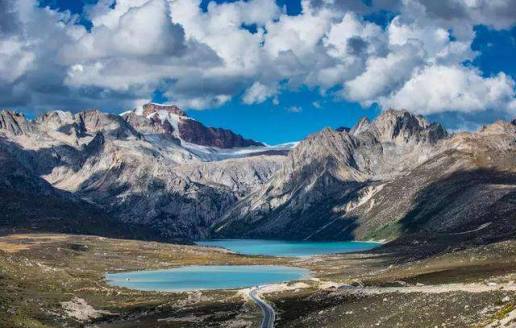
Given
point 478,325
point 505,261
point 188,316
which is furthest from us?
point 505,261

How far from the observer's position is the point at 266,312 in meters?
125

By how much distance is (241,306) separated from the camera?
13500 cm

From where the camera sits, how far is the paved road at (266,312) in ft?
359

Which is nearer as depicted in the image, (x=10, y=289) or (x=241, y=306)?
(x=241, y=306)

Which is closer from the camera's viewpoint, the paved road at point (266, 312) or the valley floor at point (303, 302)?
the valley floor at point (303, 302)

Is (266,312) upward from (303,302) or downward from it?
downward

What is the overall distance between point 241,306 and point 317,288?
28.8m

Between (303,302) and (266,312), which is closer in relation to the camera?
(266,312)

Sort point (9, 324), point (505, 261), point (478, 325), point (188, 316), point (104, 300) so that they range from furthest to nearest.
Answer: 1. point (104, 300)
2. point (505, 261)
3. point (188, 316)
4. point (9, 324)
5. point (478, 325)

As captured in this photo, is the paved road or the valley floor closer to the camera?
the valley floor

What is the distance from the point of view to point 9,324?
345 ft

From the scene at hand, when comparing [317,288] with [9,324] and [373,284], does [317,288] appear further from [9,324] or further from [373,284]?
[9,324]

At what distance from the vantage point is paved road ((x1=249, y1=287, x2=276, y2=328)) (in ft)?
359

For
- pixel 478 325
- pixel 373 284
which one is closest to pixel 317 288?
pixel 373 284
